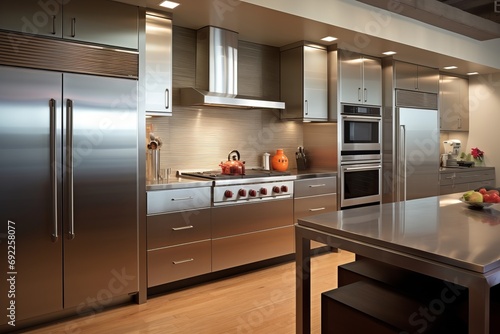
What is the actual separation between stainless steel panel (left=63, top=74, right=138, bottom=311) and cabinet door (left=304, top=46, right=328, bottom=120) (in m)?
1.95

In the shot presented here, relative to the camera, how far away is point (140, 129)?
9.70 ft

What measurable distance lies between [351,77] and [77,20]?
9.55 feet

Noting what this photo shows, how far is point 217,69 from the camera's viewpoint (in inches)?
145

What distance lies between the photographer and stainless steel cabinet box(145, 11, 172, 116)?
312 centimetres

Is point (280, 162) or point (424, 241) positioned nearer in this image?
point (424, 241)

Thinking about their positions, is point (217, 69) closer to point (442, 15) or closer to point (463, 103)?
point (442, 15)

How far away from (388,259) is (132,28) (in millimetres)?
2426

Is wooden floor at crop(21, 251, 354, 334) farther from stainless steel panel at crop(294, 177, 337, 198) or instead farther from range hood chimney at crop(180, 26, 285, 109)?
range hood chimney at crop(180, 26, 285, 109)

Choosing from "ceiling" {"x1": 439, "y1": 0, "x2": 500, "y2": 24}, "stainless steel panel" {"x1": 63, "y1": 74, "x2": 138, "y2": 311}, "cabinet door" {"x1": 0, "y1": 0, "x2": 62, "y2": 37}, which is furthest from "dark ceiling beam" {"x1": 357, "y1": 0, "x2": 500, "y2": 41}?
"cabinet door" {"x1": 0, "y1": 0, "x2": 62, "y2": 37}

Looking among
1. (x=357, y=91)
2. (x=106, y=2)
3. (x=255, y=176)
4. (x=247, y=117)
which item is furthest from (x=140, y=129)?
(x=357, y=91)

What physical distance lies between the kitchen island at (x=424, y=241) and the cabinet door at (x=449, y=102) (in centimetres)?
390

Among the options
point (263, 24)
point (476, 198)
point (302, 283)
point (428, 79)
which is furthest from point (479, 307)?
point (428, 79)

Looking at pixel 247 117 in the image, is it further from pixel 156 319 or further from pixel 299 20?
pixel 156 319

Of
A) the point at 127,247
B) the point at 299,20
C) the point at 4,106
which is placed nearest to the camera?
the point at 4,106
